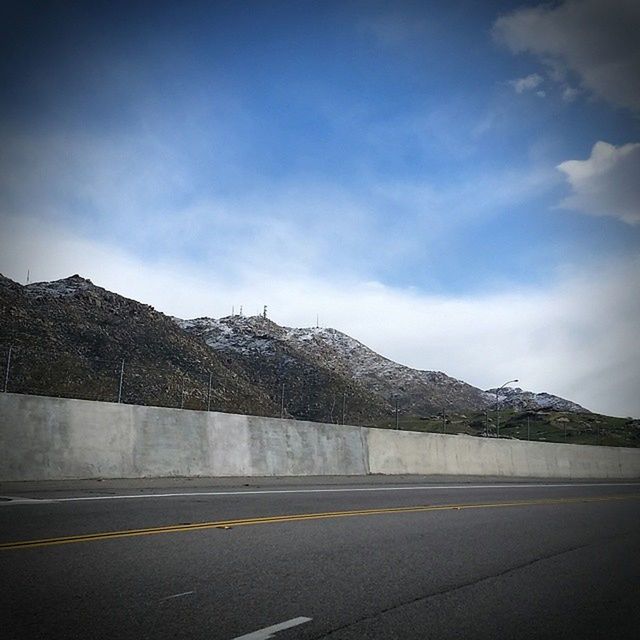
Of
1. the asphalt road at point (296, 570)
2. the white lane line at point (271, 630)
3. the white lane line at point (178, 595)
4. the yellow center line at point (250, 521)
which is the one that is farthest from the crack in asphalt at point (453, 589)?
the yellow center line at point (250, 521)

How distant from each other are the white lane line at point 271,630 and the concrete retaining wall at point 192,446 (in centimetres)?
931

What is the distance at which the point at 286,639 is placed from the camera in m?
4.69

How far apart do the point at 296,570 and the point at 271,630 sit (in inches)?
83.1

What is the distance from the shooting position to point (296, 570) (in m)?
6.97

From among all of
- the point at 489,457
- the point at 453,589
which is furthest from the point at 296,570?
the point at 489,457

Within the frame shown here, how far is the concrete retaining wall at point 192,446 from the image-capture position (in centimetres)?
1313

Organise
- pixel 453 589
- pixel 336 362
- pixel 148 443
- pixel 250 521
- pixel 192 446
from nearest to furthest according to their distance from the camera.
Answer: pixel 453 589, pixel 250 521, pixel 148 443, pixel 192 446, pixel 336 362

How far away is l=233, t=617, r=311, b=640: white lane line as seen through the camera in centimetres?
470

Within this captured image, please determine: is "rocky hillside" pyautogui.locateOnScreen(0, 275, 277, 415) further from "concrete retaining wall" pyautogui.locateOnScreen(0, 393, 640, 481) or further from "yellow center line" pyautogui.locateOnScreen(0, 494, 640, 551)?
"yellow center line" pyautogui.locateOnScreen(0, 494, 640, 551)

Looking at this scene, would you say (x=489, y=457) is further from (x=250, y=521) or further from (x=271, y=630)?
(x=271, y=630)

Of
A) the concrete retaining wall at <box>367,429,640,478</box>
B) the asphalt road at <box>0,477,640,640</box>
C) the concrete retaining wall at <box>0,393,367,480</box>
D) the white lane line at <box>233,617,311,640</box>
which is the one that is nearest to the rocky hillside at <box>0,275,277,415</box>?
the concrete retaining wall at <box>367,429,640,478</box>

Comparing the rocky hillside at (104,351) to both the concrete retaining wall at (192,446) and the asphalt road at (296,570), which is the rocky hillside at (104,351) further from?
the asphalt road at (296,570)

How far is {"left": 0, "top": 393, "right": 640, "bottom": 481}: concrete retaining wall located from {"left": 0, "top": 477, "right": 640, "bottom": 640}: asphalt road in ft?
2.54

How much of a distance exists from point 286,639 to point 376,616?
3.23 ft
